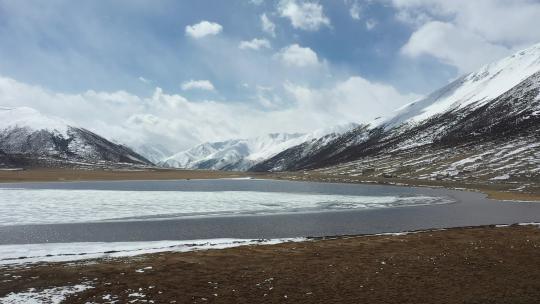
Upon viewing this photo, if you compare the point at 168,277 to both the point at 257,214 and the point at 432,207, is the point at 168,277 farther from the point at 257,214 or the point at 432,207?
the point at 432,207

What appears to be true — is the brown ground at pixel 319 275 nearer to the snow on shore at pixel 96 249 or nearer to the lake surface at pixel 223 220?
the snow on shore at pixel 96 249

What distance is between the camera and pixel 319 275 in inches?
1092

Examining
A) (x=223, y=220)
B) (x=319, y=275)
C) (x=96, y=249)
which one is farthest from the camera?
(x=223, y=220)

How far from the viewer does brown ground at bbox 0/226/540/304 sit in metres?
23.1

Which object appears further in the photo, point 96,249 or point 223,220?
point 223,220

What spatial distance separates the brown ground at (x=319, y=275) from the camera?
23078 millimetres

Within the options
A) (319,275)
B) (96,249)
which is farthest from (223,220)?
(319,275)

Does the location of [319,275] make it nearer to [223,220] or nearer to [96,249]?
[96,249]

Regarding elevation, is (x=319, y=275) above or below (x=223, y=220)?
below

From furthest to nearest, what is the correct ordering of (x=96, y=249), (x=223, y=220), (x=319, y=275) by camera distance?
(x=223, y=220)
(x=96, y=249)
(x=319, y=275)

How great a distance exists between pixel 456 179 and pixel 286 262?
165 meters

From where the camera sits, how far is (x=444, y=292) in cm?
2377

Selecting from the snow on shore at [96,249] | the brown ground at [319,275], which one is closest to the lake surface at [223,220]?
the snow on shore at [96,249]

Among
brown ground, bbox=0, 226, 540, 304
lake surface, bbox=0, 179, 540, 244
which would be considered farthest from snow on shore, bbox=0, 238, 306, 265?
lake surface, bbox=0, 179, 540, 244
